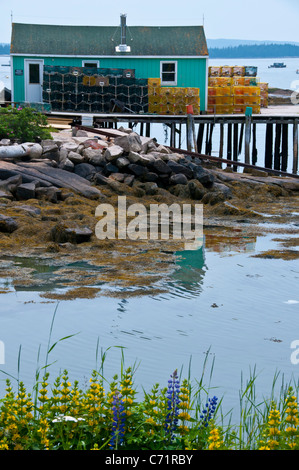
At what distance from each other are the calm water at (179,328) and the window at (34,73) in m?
23.0

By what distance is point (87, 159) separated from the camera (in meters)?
21.6

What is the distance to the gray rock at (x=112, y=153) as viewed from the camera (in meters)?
21.4

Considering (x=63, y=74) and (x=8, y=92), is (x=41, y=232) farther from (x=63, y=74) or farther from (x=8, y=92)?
(x=8, y=92)

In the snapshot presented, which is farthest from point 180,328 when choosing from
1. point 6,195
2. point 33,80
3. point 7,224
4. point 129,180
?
point 33,80

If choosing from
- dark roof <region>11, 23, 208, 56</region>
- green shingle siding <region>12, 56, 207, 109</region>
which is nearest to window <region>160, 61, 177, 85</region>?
green shingle siding <region>12, 56, 207, 109</region>

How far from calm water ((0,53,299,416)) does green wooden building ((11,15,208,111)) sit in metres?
22.3

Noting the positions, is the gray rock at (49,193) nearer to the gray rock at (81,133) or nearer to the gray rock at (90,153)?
the gray rock at (90,153)

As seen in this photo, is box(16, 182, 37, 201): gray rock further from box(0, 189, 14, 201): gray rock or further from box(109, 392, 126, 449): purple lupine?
box(109, 392, 126, 449): purple lupine

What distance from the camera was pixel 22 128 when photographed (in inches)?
889

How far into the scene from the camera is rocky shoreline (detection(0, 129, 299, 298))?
44.1ft

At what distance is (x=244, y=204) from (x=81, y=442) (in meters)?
16.3

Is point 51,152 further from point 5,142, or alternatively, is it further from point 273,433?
point 273,433
